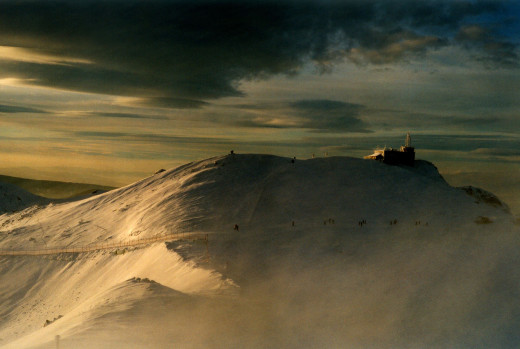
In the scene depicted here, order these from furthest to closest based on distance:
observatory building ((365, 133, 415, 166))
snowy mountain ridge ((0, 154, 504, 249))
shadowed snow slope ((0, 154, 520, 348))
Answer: observatory building ((365, 133, 415, 166)), snowy mountain ridge ((0, 154, 504, 249)), shadowed snow slope ((0, 154, 520, 348))

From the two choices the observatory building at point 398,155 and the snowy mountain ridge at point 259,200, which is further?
the observatory building at point 398,155

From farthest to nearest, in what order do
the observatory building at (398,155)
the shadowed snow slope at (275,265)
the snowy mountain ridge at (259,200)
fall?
the observatory building at (398,155) → the snowy mountain ridge at (259,200) → the shadowed snow slope at (275,265)

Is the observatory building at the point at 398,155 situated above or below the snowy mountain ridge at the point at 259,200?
above

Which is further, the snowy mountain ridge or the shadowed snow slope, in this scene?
the snowy mountain ridge

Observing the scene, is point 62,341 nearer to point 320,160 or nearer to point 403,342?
point 403,342

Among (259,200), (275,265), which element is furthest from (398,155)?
(275,265)

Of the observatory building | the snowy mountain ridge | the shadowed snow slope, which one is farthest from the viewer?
the observatory building
